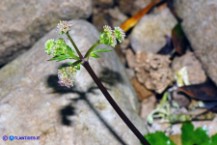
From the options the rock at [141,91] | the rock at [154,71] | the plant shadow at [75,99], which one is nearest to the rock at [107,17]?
the rock at [154,71]

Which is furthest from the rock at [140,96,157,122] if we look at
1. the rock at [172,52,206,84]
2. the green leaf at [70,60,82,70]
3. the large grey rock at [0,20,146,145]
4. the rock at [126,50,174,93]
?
the green leaf at [70,60,82,70]

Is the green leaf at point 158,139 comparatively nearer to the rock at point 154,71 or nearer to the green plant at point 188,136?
the green plant at point 188,136

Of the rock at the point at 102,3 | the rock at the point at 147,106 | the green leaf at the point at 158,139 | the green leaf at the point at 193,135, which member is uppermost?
Answer: the rock at the point at 102,3

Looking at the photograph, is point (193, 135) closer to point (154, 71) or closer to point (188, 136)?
point (188, 136)

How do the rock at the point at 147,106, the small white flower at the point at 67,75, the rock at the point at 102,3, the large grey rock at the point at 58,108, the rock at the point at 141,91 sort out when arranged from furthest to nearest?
the rock at the point at 102,3, the rock at the point at 141,91, the rock at the point at 147,106, the large grey rock at the point at 58,108, the small white flower at the point at 67,75

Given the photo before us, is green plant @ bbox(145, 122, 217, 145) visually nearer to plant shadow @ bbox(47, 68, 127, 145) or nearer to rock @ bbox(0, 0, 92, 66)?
plant shadow @ bbox(47, 68, 127, 145)

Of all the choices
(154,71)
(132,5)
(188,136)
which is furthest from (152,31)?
(188,136)

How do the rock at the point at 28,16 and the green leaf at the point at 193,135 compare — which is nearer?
the green leaf at the point at 193,135
